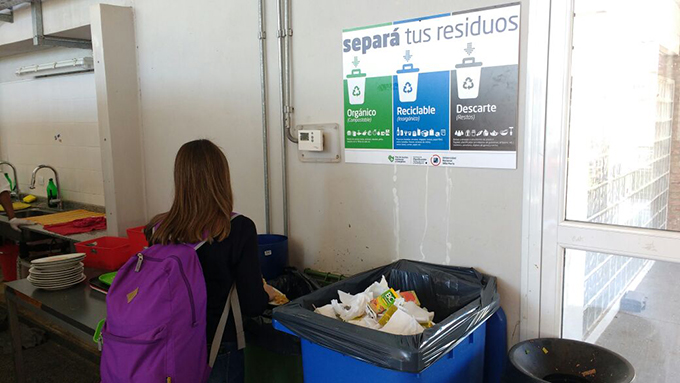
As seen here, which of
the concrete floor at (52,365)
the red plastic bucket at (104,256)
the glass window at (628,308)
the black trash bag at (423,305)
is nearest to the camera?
the black trash bag at (423,305)

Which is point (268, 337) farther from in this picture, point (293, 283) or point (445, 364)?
point (445, 364)

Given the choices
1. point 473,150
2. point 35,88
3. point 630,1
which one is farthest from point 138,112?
point 630,1

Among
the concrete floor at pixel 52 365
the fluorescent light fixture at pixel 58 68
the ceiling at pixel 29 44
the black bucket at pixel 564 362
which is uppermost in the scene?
the ceiling at pixel 29 44

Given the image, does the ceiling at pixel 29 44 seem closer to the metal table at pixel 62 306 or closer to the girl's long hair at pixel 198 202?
→ the metal table at pixel 62 306

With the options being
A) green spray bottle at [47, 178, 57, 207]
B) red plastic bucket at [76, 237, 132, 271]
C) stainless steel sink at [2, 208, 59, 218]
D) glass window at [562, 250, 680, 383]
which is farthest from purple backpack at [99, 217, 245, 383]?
green spray bottle at [47, 178, 57, 207]

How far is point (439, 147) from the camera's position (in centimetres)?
205

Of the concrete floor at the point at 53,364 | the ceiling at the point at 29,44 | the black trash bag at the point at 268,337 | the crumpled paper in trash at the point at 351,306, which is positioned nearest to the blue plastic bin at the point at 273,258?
the black trash bag at the point at 268,337

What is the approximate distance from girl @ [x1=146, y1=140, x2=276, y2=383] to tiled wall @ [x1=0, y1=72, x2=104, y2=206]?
272 centimetres

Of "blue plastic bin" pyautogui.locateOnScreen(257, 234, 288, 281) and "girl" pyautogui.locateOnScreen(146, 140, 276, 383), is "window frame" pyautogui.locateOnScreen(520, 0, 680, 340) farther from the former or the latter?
"blue plastic bin" pyautogui.locateOnScreen(257, 234, 288, 281)

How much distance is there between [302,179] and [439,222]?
0.77 metres

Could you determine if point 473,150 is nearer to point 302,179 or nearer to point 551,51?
point 551,51

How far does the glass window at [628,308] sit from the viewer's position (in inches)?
67.4

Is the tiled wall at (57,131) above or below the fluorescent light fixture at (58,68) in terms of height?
below

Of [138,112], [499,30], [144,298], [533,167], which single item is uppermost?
[499,30]
